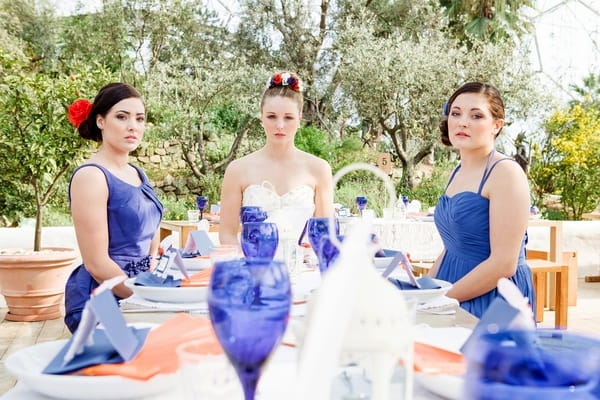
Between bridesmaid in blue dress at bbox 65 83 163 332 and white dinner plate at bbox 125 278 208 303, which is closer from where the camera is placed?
white dinner plate at bbox 125 278 208 303

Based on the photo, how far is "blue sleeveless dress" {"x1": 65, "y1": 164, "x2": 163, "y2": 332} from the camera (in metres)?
2.25

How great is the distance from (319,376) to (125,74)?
12.1 meters

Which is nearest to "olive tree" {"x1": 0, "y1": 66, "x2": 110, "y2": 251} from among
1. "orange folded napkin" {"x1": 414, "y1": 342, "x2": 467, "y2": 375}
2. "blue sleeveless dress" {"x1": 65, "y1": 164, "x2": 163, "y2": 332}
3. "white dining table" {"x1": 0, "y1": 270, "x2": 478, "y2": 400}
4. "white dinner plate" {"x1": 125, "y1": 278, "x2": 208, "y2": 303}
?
"blue sleeveless dress" {"x1": 65, "y1": 164, "x2": 163, "y2": 332}

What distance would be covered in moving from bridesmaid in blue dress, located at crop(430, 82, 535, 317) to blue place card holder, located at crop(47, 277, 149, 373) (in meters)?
1.35

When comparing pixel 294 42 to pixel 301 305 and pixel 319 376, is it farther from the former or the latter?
pixel 319 376

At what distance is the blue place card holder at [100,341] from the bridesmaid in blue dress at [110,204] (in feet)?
3.99

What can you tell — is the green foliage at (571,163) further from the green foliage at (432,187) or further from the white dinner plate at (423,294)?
the white dinner plate at (423,294)

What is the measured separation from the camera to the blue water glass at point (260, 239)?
1.59 m

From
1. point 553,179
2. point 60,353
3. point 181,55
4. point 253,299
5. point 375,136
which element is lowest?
point 60,353

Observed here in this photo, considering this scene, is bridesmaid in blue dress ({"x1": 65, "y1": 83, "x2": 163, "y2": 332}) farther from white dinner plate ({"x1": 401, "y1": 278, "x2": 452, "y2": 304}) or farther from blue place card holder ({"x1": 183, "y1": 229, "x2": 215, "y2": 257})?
white dinner plate ({"x1": 401, "y1": 278, "x2": 452, "y2": 304})

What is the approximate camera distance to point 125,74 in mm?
11852

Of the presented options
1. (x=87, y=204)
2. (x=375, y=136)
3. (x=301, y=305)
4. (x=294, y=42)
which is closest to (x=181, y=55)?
(x=294, y=42)

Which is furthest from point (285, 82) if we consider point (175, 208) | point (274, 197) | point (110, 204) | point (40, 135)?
point (175, 208)

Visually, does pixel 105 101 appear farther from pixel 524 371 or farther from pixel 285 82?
pixel 524 371
